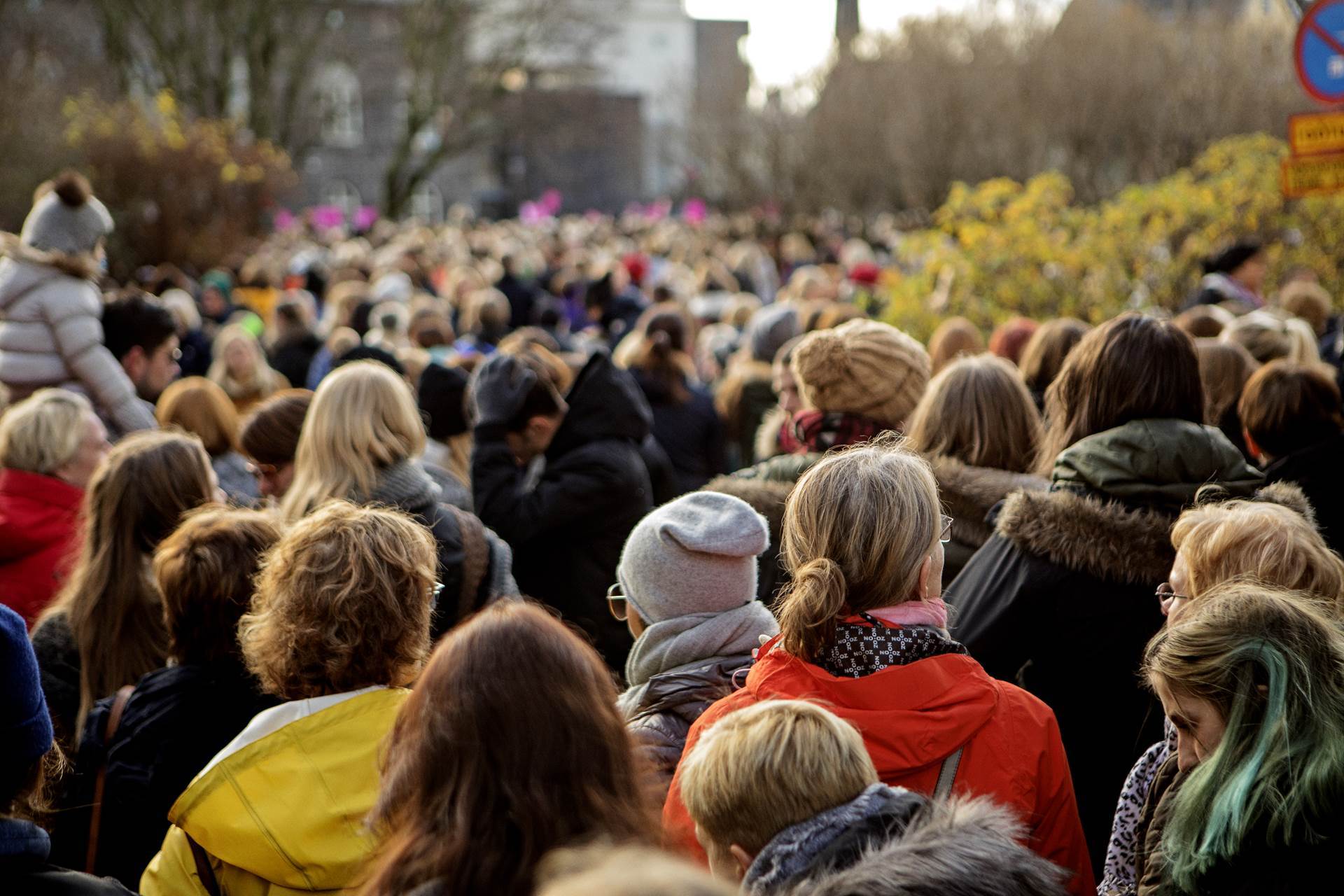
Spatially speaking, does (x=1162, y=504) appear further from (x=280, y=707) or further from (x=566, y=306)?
(x=566, y=306)

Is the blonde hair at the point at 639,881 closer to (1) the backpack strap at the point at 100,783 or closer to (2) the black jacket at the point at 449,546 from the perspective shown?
(1) the backpack strap at the point at 100,783

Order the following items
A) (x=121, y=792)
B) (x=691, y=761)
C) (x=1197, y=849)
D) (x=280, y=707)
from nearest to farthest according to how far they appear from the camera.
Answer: (x=691, y=761) < (x=1197, y=849) < (x=280, y=707) < (x=121, y=792)

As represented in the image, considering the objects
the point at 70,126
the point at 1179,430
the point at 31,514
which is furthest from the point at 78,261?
the point at 70,126

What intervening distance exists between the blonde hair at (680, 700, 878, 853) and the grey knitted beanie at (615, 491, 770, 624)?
97 centimetres

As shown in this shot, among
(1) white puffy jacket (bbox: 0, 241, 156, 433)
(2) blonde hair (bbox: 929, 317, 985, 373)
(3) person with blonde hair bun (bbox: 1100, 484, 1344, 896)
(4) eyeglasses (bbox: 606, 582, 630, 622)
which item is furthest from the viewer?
(2) blonde hair (bbox: 929, 317, 985, 373)

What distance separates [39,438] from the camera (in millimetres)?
4535

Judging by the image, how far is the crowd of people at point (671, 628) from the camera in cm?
195

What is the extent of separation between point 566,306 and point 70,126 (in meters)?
8.85

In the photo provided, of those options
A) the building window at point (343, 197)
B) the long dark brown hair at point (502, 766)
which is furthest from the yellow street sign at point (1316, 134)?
the building window at point (343, 197)

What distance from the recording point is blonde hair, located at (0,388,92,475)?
14.8ft

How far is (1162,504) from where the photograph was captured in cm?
351

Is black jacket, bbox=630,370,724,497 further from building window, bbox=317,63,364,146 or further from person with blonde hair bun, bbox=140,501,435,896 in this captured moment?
building window, bbox=317,63,364,146

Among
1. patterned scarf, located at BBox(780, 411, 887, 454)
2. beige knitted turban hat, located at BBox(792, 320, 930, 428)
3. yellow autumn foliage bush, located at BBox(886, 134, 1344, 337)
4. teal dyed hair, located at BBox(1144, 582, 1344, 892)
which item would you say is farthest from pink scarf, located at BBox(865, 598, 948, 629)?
yellow autumn foliage bush, located at BBox(886, 134, 1344, 337)

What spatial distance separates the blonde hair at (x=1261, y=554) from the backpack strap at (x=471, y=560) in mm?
2159
